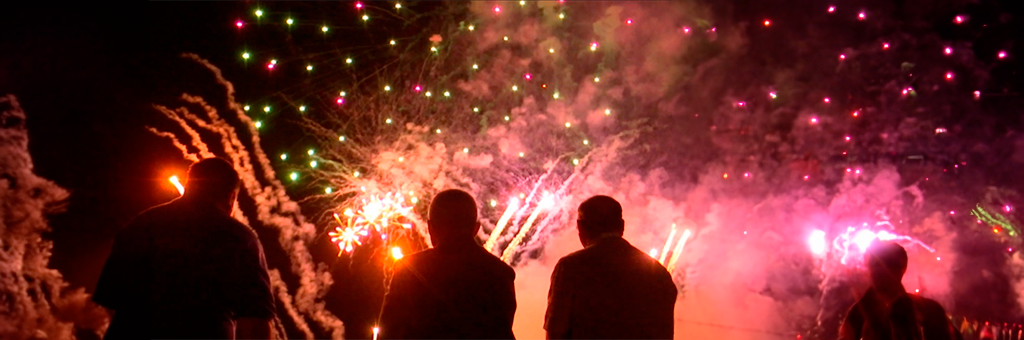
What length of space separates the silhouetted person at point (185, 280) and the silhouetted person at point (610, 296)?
3.77ft

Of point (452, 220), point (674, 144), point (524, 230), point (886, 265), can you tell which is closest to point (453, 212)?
point (452, 220)

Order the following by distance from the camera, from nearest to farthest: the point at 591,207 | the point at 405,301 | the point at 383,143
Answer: the point at 405,301, the point at 591,207, the point at 383,143

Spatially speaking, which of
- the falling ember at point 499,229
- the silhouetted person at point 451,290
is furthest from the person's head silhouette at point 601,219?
the falling ember at point 499,229

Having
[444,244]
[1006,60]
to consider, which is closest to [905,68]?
[1006,60]

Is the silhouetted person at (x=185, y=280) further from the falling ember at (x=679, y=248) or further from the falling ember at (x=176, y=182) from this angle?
the falling ember at (x=679, y=248)

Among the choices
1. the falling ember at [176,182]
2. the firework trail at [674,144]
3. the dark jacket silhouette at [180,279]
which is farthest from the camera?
the firework trail at [674,144]

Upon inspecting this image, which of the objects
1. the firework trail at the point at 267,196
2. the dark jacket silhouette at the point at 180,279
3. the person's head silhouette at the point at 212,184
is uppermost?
the firework trail at the point at 267,196

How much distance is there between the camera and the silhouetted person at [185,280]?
8.04 ft

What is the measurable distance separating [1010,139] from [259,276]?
11295 mm

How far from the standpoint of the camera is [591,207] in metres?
3.03

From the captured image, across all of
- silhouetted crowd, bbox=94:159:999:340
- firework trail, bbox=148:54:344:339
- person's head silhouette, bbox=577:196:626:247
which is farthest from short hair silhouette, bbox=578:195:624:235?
firework trail, bbox=148:54:344:339

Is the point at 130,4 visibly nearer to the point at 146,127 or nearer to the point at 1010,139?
the point at 146,127

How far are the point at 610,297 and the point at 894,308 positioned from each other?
1.31 m

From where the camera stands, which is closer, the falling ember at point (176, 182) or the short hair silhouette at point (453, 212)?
the short hair silhouette at point (453, 212)
